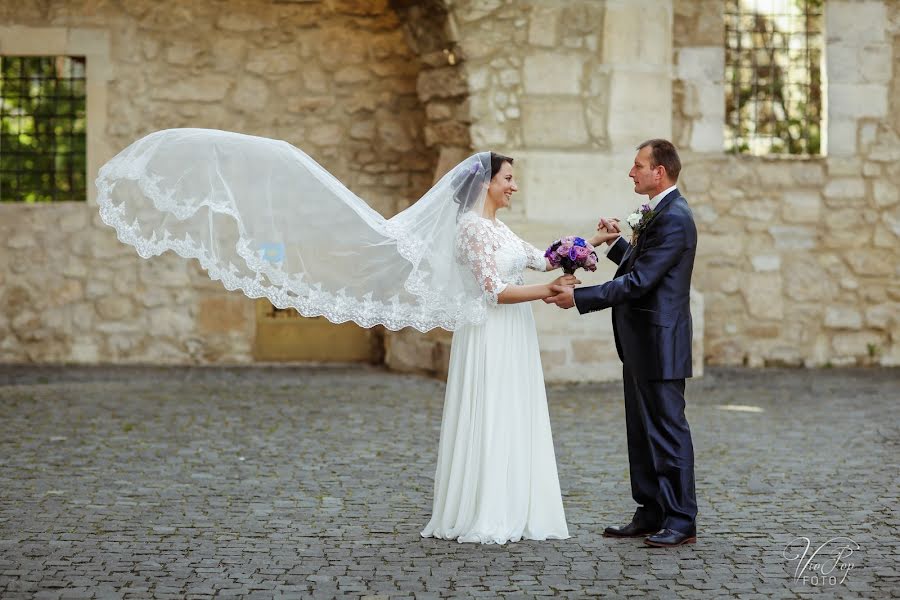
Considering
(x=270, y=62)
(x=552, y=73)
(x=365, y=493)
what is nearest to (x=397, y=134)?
(x=270, y=62)

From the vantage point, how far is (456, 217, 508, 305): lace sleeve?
538 cm

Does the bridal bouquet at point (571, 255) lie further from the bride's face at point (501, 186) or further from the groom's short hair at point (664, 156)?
the groom's short hair at point (664, 156)

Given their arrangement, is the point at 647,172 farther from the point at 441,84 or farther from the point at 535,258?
the point at 441,84

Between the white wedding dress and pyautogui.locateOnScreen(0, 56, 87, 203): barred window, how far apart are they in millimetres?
6917

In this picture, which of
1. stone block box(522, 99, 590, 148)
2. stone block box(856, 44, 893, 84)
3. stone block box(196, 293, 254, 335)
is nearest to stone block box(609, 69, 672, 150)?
stone block box(522, 99, 590, 148)

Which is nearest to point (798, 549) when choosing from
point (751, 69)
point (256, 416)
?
point (256, 416)

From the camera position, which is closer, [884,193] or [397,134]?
[397,134]

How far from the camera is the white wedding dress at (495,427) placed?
17.5 ft

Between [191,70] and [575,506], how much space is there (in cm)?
673

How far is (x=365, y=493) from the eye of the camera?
6.29 m

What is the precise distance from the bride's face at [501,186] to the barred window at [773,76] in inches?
264

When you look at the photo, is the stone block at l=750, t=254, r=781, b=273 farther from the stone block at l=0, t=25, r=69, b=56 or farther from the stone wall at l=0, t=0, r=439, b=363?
the stone block at l=0, t=25, r=69, b=56

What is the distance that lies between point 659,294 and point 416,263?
1084 mm

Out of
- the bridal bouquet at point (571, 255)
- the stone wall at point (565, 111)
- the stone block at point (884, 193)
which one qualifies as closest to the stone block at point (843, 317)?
the stone block at point (884, 193)
